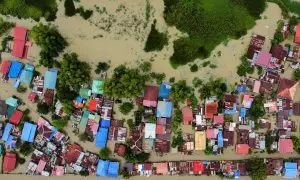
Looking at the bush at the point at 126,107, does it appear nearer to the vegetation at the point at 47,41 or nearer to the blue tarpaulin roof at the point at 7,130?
the vegetation at the point at 47,41

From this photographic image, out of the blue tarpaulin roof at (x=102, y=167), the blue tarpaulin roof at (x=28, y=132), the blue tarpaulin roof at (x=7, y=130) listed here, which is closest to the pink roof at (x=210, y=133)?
the blue tarpaulin roof at (x=102, y=167)

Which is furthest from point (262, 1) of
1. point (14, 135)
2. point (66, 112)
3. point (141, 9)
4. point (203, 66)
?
point (14, 135)

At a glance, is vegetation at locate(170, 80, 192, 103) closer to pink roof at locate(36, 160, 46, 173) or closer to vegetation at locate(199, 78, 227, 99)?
vegetation at locate(199, 78, 227, 99)

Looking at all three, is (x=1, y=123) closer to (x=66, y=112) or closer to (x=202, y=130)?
(x=66, y=112)

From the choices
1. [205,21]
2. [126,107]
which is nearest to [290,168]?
[205,21]

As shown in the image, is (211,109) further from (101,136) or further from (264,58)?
(101,136)

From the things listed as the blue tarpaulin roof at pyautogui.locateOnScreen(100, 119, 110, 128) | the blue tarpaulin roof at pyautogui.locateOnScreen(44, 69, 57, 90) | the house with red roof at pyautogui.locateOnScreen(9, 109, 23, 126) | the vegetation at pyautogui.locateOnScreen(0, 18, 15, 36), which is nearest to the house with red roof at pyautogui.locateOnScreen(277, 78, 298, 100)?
the blue tarpaulin roof at pyautogui.locateOnScreen(100, 119, 110, 128)
